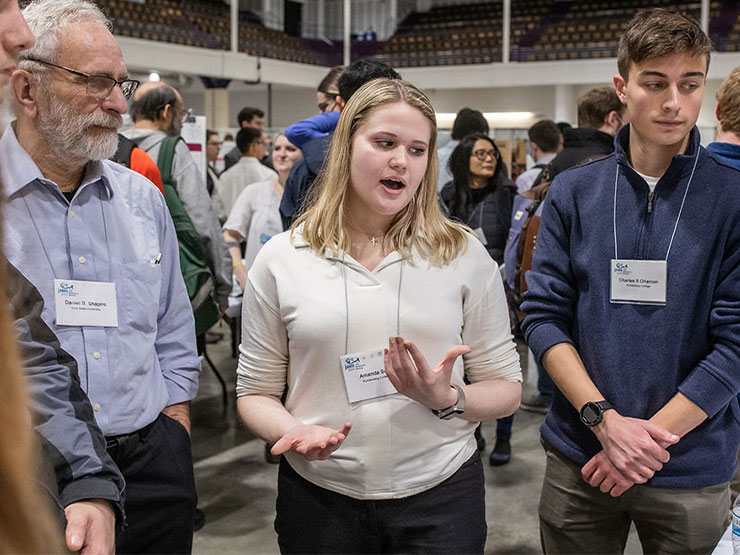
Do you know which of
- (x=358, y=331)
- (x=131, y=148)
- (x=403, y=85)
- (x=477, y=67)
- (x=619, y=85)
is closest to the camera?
(x=358, y=331)

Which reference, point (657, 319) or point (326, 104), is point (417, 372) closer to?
point (657, 319)

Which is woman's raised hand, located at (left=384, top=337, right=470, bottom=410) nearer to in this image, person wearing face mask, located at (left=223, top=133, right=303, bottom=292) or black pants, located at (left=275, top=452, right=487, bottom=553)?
black pants, located at (left=275, top=452, right=487, bottom=553)

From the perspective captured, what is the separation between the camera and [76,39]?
5.17 feet

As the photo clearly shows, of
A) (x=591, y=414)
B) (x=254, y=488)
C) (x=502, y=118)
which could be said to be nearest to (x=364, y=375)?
(x=591, y=414)

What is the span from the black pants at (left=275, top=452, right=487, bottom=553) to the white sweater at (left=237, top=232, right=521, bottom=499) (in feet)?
0.09

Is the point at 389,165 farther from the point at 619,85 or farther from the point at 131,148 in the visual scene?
the point at 131,148

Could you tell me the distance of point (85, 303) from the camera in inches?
60.7

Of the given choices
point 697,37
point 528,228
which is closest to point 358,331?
point 697,37

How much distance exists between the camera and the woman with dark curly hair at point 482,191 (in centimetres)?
400

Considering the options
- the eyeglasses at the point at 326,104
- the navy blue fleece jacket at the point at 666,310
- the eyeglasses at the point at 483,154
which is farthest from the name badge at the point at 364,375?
the eyeglasses at the point at 483,154

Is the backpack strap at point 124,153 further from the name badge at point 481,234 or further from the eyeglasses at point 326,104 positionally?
the name badge at point 481,234

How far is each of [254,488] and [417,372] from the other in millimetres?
2396

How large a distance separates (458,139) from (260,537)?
2632 millimetres

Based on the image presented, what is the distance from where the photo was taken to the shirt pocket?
5.30ft
